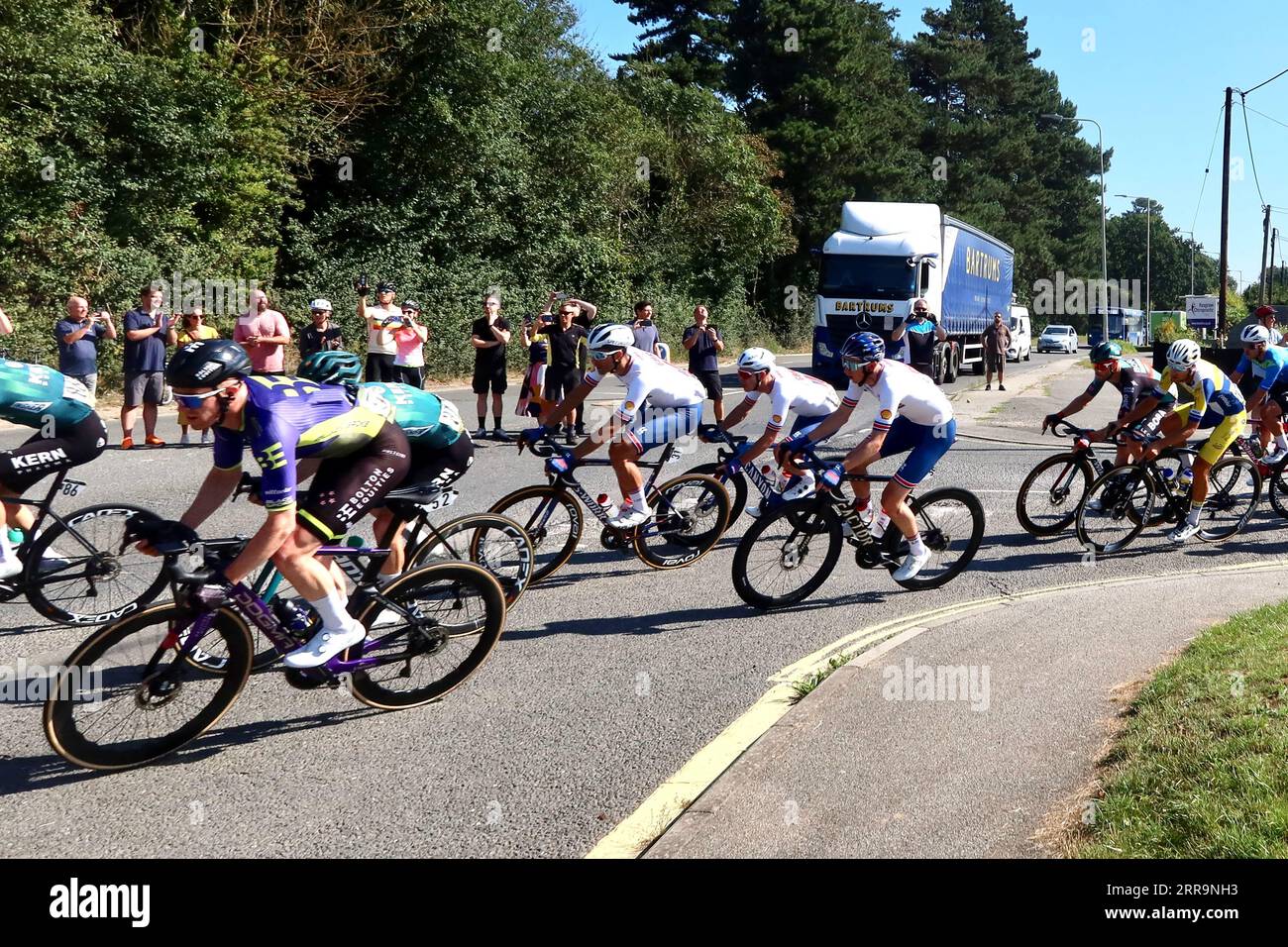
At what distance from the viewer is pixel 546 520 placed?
8.03m

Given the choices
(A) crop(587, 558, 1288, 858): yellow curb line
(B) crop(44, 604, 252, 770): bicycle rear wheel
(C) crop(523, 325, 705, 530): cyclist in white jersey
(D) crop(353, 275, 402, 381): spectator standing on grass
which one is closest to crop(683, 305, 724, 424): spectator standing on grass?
(D) crop(353, 275, 402, 381): spectator standing on grass

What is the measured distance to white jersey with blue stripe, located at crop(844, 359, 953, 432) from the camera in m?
7.71

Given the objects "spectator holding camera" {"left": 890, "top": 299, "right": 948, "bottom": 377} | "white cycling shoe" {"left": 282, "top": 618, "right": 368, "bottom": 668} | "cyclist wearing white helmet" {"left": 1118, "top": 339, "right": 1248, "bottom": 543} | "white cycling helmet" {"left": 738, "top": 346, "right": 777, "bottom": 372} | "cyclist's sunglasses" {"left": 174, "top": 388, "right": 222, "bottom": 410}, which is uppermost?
"spectator holding camera" {"left": 890, "top": 299, "right": 948, "bottom": 377}

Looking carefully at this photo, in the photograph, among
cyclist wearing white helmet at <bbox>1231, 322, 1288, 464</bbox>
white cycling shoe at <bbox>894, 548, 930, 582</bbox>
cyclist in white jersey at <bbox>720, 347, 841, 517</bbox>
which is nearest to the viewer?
white cycling shoe at <bbox>894, 548, 930, 582</bbox>

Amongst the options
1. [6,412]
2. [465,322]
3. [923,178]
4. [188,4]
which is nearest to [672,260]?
[465,322]

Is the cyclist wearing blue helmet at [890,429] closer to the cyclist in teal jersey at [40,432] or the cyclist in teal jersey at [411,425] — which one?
the cyclist in teal jersey at [411,425]

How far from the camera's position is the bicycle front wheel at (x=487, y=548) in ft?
21.2

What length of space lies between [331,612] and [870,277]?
23394mm

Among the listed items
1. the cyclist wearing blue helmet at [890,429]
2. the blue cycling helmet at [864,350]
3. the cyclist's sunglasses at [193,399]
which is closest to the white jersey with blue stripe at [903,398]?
the cyclist wearing blue helmet at [890,429]

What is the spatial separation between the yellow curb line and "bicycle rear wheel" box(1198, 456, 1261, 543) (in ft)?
5.06

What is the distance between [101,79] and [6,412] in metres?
16.4

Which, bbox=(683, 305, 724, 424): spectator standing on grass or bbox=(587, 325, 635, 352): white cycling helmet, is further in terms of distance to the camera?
bbox=(683, 305, 724, 424): spectator standing on grass

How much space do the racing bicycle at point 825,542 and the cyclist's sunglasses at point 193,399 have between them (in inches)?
148

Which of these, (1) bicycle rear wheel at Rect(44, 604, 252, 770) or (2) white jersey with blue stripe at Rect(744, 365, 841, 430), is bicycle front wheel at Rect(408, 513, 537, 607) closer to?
(1) bicycle rear wheel at Rect(44, 604, 252, 770)
